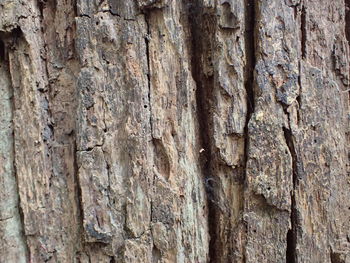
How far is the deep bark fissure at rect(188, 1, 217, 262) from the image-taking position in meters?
1.67

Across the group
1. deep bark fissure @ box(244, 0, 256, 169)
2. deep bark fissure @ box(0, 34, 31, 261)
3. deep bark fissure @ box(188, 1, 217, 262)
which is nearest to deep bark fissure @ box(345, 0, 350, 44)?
deep bark fissure @ box(244, 0, 256, 169)

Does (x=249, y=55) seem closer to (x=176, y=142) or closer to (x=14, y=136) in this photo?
(x=176, y=142)

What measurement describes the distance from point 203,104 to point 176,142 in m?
0.24

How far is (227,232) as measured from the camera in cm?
165

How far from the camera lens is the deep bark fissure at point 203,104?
1673mm

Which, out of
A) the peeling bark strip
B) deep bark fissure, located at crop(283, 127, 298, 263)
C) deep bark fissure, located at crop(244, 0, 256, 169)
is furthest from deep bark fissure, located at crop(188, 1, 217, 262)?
deep bark fissure, located at crop(283, 127, 298, 263)

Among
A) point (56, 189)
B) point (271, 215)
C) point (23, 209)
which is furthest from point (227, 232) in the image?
point (23, 209)

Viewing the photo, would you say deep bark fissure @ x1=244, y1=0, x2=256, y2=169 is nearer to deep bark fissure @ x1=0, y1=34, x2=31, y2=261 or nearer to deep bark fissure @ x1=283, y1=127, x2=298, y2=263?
deep bark fissure @ x1=283, y1=127, x2=298, y2=263

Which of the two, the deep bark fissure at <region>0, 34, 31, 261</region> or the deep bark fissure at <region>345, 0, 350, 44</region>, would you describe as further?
the deep bark fissure at <region>345, 0, 350, 44</region>

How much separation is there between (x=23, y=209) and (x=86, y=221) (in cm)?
32

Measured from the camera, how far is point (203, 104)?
169 cm

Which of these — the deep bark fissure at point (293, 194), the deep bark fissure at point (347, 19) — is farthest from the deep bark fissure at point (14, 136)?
the deep bark fissure at point (347, 19)

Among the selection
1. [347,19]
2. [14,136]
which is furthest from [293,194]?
[14,136]

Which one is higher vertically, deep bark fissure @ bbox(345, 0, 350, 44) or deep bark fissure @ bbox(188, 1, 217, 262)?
deep bark fissure @ bbox(345, 0, 350, 44)
